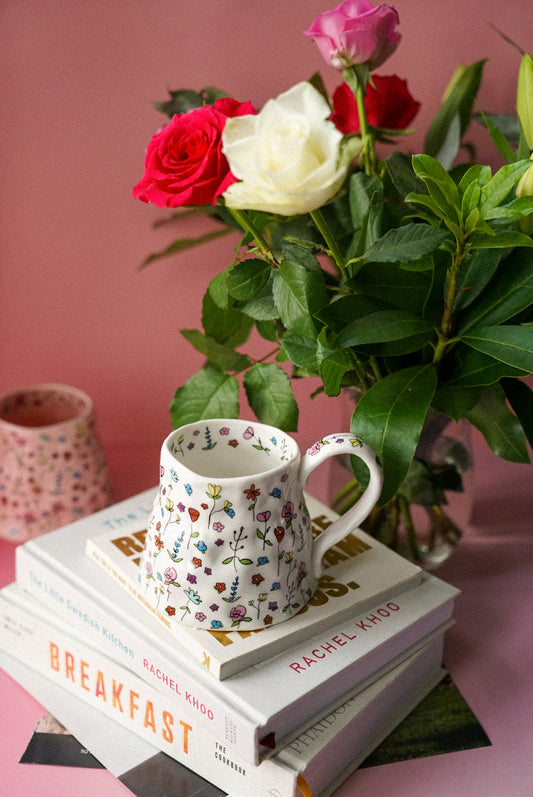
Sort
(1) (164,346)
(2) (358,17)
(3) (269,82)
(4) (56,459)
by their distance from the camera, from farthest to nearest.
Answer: (1) (164,346) < (3) (269,82) < (4) (56,459) < (2) (358,17)

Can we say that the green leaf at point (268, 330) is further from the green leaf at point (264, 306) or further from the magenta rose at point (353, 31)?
the magenta rose at point (353, 31)

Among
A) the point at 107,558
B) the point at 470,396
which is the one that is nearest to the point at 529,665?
the point at 470,396

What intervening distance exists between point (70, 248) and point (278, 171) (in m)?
0.53

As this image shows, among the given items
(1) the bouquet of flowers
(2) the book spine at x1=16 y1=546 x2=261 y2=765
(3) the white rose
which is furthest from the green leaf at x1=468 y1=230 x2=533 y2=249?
(2) the book spine at x1=16 y1=546 x2=261 y2=765

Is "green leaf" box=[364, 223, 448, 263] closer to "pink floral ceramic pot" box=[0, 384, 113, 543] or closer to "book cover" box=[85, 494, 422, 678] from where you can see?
"book cover" box=[85, 494, 422, 678]

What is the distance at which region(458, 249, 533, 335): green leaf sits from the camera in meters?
0.61

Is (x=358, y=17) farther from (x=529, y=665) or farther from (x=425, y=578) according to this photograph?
(x=529, y=665)

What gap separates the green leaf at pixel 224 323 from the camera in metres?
0.72

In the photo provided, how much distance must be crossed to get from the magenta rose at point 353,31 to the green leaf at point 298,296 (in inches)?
6.7

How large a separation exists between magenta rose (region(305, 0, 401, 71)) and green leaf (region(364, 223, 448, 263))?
17cm

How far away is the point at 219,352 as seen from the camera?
73 cm

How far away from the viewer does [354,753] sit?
61cm

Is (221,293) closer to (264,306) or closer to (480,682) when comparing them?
(264,306)

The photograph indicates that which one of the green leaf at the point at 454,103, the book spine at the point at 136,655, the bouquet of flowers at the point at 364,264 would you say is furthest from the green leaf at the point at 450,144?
the book spine at the point at 136,655
